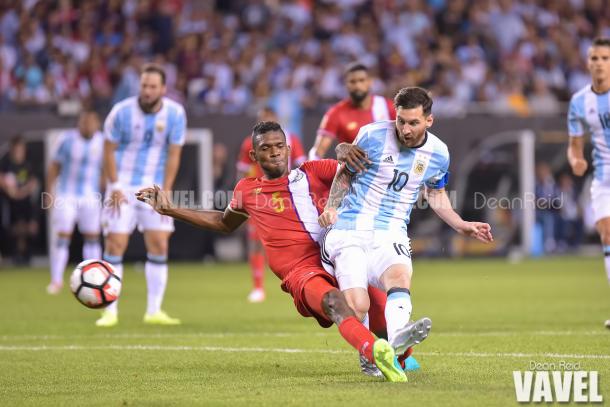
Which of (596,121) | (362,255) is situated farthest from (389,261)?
(596,121)

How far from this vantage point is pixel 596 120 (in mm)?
10312

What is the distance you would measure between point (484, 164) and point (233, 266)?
17.6ft

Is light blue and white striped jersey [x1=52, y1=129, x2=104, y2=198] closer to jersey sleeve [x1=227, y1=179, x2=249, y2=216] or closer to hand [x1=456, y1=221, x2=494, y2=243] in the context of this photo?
jersey sleeve [x1=227, y1=179, x2=249, y2=216]

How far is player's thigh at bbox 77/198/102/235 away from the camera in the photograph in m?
15.6

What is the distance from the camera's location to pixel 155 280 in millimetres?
11500

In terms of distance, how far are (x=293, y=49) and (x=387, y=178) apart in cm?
1576

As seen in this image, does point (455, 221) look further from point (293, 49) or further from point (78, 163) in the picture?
point (293, 49)

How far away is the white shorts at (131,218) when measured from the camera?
11414 millimetres

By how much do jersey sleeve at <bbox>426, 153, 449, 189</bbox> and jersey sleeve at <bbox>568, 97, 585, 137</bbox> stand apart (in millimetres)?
3241

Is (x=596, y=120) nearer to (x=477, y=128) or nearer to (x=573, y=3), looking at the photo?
(x=477, y=128)

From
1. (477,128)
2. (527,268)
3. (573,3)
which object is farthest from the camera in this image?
(573,3)

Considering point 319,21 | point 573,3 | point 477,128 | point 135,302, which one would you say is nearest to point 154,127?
point 135,302

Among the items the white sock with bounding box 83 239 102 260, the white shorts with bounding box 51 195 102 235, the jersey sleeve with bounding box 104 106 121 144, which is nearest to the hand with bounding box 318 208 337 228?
the jersey sleeve with bounding box 104 106 121 144

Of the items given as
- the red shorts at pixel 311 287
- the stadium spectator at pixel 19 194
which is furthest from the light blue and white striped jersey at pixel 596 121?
the stadium spectator at pixel 19 194
